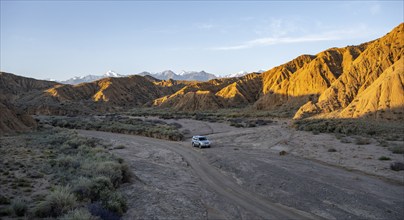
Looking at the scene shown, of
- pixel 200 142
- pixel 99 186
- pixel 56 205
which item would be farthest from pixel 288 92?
pixel 56 205

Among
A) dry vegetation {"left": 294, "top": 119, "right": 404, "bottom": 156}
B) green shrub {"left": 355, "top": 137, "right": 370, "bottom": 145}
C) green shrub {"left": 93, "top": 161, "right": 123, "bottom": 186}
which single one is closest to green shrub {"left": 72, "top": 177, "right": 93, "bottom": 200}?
green shrub {"left": 93, "top": 161, "right": 123, "bottom": 186}

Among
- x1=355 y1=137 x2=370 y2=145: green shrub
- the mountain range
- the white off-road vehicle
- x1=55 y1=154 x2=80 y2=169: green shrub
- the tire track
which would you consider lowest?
the tire track

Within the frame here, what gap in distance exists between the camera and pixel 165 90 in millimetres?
157875

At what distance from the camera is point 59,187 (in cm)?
1232

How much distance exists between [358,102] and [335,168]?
28.1m

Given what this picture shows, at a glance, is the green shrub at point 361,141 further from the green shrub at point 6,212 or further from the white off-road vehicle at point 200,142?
the green shrub at point 6,212

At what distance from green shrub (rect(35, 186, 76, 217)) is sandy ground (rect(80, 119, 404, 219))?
7.22 ft

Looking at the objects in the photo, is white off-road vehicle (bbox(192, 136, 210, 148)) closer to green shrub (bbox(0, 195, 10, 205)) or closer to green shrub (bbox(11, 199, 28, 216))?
green shrub (bbox(0, 195, 10, 205))

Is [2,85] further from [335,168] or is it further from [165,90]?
[335,168]

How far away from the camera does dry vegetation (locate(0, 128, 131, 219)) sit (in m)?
10.7

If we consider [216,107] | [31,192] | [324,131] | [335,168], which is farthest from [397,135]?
[216,107]

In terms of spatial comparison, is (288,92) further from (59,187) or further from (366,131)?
(59,187)

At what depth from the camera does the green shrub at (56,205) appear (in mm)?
10617

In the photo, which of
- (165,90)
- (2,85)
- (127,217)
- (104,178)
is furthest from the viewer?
(165,90)
